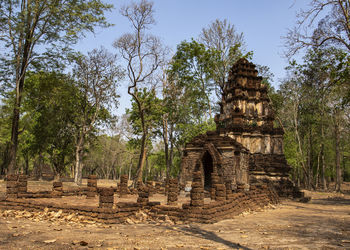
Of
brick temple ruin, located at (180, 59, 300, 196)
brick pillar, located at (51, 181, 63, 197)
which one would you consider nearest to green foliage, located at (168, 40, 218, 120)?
brick temple ruin, located at (180, 59, 300, 196)

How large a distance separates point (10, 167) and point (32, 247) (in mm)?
12212

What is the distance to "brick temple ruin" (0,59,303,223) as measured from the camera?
9.70m

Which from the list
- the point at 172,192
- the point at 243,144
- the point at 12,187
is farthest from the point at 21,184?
the point at 243,144

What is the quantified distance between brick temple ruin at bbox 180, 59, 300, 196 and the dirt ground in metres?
10.5

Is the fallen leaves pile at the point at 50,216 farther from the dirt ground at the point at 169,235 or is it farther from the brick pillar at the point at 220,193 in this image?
the brick pillar at the point at 220,193

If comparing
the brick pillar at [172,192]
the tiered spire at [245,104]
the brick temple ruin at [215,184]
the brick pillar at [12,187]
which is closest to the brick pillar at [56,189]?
the brick temple ruin at [215,184]

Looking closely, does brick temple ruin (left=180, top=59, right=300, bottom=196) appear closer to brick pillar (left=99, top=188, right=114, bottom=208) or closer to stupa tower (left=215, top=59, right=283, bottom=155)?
stupa tower (left=215, top=59, right=283, bottom=155)

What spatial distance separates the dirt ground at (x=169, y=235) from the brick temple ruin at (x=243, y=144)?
1051 centimetres

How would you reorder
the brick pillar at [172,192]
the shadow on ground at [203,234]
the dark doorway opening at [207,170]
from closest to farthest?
the shadow on ground at [203,234]
the brick pillar at [172,192]
the dark doorway opening at [207,170]

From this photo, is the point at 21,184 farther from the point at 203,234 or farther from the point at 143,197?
the point at 203,234

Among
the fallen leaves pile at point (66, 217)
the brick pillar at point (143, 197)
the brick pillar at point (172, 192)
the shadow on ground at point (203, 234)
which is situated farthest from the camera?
the brick pillar at point (172, 192)

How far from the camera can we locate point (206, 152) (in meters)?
20.3

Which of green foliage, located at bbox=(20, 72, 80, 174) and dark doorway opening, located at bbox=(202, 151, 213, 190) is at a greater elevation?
green foliage, located at bbox=(20, 72, 80, 174)

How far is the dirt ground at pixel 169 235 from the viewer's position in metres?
6.18
